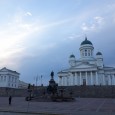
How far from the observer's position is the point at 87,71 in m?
87.9

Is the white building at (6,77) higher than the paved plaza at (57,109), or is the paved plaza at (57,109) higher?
the white building at (6,77)

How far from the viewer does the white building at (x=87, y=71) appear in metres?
87.9

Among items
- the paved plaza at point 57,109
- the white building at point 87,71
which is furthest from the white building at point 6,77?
the paved plaza at point 57,109

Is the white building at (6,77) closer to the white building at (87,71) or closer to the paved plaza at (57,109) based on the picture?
the white building at (87,71)

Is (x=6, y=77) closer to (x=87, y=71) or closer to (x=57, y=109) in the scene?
(x=87, y=71)

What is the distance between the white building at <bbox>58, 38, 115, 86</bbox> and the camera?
87875 mm

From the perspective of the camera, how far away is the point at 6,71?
103 meters

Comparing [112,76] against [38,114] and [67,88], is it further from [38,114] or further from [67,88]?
[38,114]

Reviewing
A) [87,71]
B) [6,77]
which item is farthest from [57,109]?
[6,77]

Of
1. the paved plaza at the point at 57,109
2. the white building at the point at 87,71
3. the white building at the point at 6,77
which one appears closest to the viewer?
the paved plaza at the point at 57,109

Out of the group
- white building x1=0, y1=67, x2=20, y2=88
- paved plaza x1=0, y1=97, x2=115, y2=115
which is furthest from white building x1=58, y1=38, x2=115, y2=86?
paved plaza x1=0, y1=97, x2=115, y2=115

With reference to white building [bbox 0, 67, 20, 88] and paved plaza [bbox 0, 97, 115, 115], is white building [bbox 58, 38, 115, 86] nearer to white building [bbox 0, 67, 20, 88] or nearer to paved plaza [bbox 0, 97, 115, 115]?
white building [bbox 0, 67, 20, 88]

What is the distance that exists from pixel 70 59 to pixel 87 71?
55.0 ft

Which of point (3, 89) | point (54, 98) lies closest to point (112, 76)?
point (3, 89)
